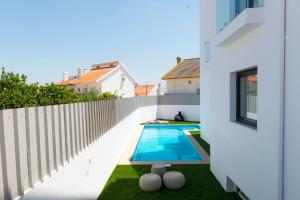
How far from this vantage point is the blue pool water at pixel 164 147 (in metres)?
11.9

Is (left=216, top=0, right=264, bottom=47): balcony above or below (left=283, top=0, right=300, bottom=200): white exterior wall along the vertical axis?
above

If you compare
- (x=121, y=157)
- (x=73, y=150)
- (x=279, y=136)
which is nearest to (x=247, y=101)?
(x=279, y=136)

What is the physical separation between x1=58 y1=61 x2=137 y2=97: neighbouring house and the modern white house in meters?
22.7

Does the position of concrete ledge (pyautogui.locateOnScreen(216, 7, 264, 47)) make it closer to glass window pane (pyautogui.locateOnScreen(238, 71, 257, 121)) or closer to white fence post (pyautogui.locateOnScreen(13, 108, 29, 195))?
glass window pane (pyautogui.locateOnScreen(238, 71, 257, 121))

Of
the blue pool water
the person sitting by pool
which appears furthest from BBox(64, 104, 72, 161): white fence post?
the person sitting by pool

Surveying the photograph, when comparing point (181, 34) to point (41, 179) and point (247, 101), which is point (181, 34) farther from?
point (41, 179)

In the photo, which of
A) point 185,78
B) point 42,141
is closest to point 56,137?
point 42,141

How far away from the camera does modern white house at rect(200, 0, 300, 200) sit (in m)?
3.69

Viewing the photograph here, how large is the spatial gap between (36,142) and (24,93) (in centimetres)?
160

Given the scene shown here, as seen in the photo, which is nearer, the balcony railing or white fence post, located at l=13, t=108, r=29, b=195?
white fence post, located at l=13, t=108, r=29, b=195

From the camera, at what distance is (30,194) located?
10.0 feet

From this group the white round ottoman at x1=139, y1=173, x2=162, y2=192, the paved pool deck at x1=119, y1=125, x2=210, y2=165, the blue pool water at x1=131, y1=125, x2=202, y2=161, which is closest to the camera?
the white round ottoman at x1=139, y1=173, x2=162, y2=192

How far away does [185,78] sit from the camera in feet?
109

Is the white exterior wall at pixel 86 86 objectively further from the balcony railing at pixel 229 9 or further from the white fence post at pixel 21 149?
the white fence post at pixel 21 149
